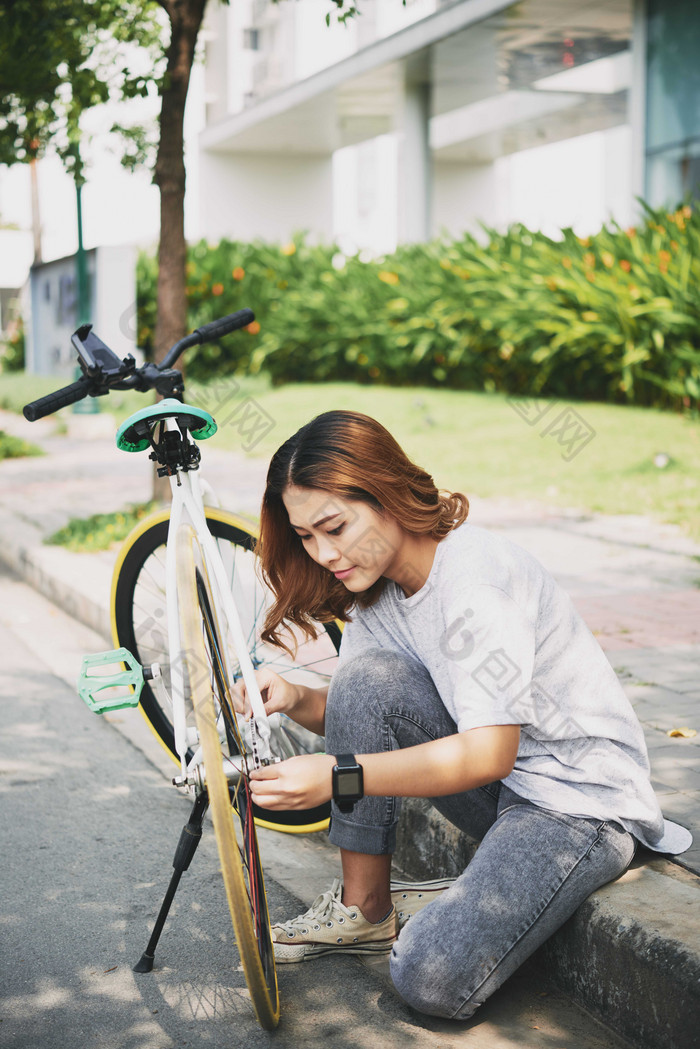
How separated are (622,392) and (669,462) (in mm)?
2767

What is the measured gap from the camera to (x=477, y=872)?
90.6 inches

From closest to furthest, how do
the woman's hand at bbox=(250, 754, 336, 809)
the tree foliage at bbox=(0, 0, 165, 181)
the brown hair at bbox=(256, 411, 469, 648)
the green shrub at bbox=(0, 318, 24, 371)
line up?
the woman's hand at bbox=(250, 754, 336, 809) → the brown hair at bbox=(256, 411, 469, 648) → the tree foliage at bbox=(0, 0, 165, 181) → the green shrub at bbox=(0, 318, 24, 371)

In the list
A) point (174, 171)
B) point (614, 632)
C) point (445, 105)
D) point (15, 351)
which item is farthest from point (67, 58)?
point (15, 351)

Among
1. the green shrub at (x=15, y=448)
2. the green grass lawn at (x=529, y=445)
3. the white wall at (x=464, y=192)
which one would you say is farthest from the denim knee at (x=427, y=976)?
the white wall at (x=464, y=192)

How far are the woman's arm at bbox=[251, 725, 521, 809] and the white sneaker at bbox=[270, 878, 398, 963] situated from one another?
59 cm

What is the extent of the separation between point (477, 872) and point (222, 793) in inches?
22.8

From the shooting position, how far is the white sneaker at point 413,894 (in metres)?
2.70

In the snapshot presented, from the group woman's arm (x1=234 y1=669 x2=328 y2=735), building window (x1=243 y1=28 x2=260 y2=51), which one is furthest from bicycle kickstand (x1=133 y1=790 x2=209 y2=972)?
building window (x1=243 y1=28 x2=260 y2=51)

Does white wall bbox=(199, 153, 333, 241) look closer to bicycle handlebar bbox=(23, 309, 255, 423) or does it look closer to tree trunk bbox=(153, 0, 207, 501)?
tree trunk bbox=(153, 0, 207, 501)

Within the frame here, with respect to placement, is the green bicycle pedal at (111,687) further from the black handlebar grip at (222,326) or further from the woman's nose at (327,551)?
the black handlebar grip at (222,326)

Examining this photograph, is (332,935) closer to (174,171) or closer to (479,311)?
(174,171)

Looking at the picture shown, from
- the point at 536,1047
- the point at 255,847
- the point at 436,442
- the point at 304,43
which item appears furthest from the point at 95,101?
the point at 304,43

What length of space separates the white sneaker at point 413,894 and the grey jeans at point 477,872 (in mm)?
297

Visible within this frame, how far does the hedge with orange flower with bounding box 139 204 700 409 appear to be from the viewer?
9.55 meters
